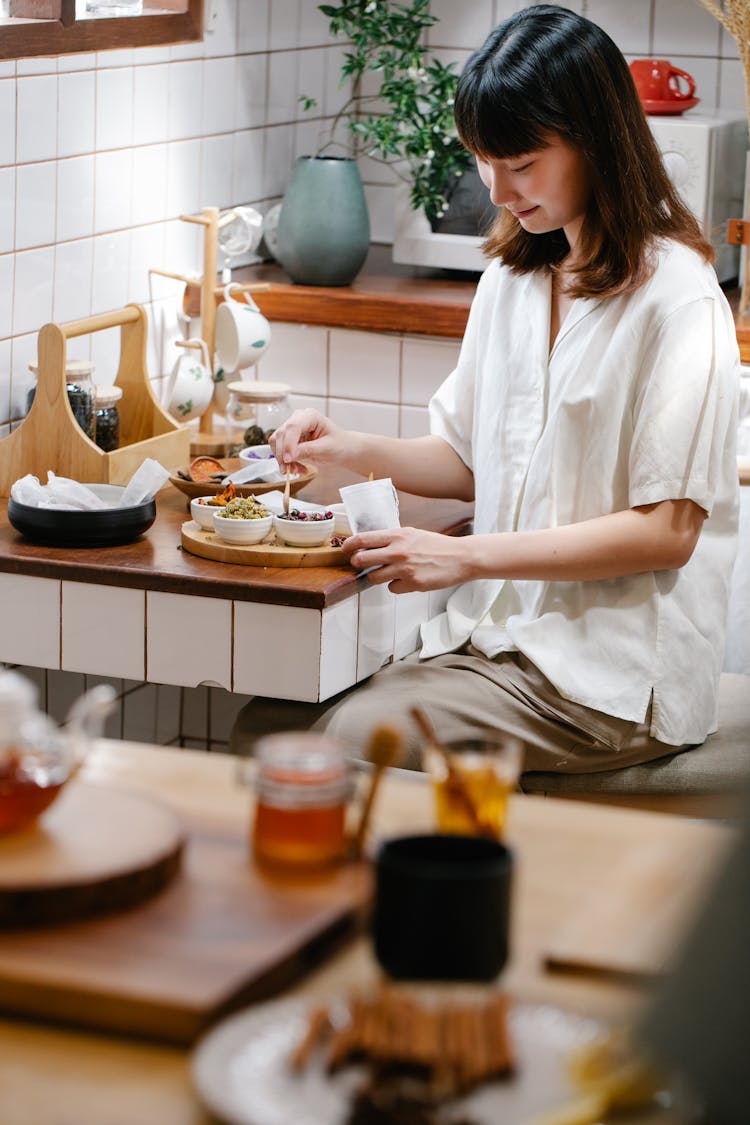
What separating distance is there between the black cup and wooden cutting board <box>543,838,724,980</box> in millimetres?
59

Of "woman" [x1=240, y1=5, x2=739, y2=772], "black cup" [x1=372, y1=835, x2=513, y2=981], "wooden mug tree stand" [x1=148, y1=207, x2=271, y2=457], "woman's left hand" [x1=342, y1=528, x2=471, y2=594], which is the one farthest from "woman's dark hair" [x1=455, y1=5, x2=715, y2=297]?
"black cup" [x1=372, y1=835, x2=513, y2=981]

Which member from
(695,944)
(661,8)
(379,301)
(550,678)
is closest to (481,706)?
(550,678)

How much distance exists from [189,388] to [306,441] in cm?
40

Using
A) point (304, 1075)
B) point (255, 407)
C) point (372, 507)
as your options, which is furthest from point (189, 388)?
point (304, 1075)

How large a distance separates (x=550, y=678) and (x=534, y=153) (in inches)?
27.1

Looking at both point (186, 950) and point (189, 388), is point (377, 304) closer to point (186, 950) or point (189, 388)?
point (189, 388)

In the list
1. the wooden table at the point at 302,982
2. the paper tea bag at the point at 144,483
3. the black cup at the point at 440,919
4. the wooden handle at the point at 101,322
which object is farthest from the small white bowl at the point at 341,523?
the black cup at the point at 440,919

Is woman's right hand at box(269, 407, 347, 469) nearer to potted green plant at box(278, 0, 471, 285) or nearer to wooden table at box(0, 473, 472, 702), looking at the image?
wooden table at box(0, 473, 472, 702)

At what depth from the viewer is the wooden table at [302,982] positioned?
2.72 ft

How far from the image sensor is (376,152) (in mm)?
3273

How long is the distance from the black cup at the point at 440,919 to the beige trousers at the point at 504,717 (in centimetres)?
116

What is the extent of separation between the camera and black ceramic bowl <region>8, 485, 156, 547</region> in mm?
2160

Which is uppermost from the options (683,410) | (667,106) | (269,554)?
(667,106)

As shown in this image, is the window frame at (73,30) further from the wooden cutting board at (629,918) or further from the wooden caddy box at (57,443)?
the wooden cutting board at (629,918)
